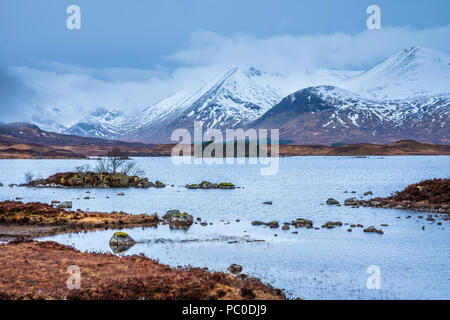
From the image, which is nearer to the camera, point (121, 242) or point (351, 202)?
point (121, 242)

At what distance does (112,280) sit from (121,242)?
13944 mm

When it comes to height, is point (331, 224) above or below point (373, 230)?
above

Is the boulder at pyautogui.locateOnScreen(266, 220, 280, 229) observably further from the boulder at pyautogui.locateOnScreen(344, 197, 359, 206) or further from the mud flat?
the boulder at pyautogui.locateOnScreen(344, 197, 359, 206)

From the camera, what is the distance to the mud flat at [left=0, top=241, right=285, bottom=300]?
21078 mm

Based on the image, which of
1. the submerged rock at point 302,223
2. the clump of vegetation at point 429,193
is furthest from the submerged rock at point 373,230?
the clump of vegetation at point 429,193

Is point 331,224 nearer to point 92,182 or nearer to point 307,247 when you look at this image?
point 307,247

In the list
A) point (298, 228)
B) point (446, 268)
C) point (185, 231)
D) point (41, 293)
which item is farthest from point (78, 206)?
point (446, 268)

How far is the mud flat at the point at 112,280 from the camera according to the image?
830 inches

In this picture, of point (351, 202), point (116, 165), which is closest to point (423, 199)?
point (351, 202)

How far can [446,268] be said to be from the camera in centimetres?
2973

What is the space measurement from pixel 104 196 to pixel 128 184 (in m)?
20.0

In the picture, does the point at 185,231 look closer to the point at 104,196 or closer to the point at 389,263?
the point at 389,263

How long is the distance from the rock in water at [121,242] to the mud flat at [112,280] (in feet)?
16.2

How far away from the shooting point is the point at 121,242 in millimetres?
37000
